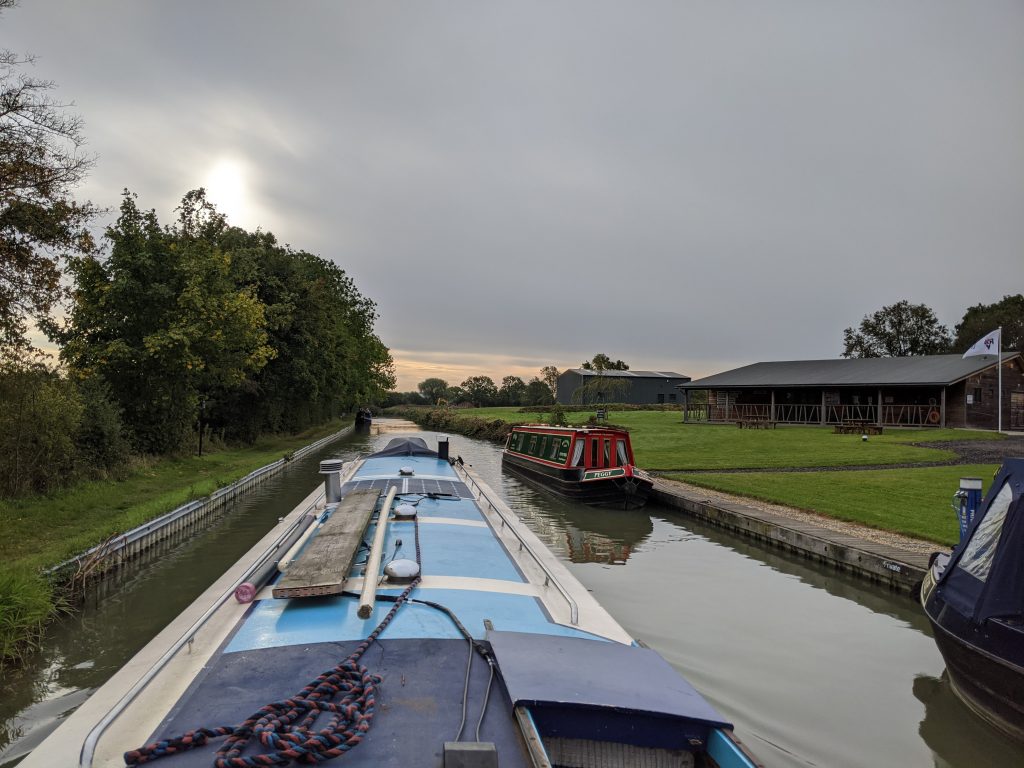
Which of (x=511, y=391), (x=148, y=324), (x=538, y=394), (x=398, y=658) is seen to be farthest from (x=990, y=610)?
(x=511, y=391)

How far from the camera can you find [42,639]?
704 centimetres

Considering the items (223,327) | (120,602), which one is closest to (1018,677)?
(120,602)

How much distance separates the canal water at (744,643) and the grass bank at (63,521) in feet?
1.55

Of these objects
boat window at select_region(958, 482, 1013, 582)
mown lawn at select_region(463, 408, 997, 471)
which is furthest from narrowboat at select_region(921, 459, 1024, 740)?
mown lawn at select_region(463, 408, 997, 471)

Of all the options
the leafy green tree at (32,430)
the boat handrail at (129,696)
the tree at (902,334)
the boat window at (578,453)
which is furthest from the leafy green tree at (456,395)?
the boat handrail at (129,696)

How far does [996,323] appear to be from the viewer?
57.7m

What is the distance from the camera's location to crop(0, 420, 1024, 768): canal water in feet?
17.9

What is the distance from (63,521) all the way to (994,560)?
44.9 ft

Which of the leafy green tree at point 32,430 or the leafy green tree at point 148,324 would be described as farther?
the leafy green tree at point 148,324

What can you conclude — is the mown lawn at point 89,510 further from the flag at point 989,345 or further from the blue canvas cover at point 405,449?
the flag at point 989,345

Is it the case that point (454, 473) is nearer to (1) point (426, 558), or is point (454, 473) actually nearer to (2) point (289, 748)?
(1) point (426, 558)

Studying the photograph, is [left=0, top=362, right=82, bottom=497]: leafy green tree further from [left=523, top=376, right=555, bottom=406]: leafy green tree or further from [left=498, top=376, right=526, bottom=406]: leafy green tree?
[left=498, top=376, right=526, bottom=406]: leafy green tree

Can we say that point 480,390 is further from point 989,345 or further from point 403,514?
point 403,514

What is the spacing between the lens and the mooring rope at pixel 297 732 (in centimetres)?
280
